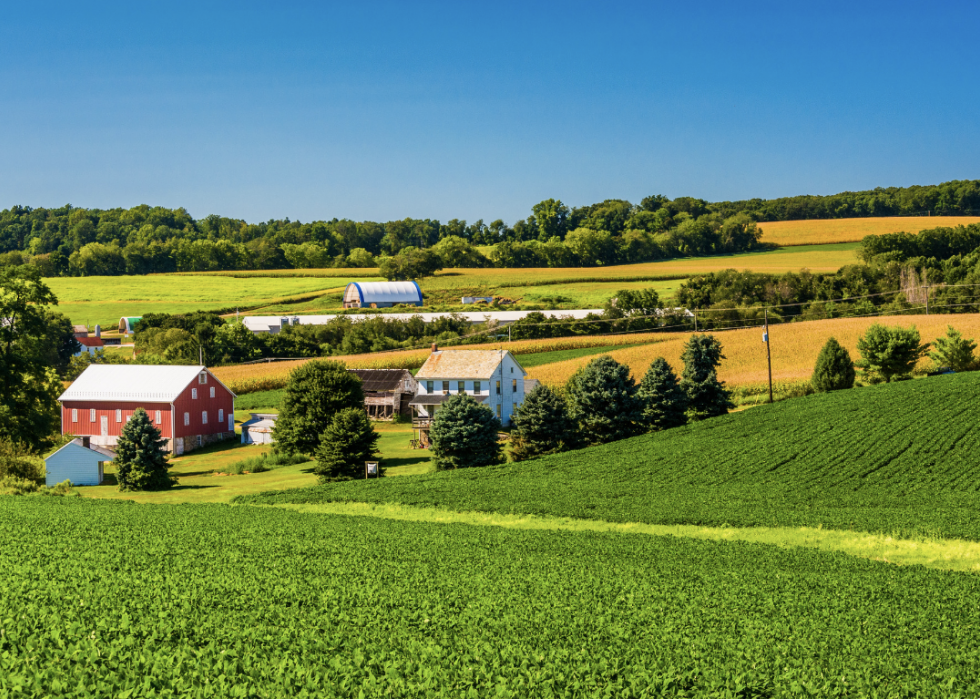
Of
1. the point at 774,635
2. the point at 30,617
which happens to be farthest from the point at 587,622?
the point at 30,617

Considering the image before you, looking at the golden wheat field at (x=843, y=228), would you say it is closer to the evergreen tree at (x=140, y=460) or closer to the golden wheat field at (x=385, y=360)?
the golden wheat field at (x=385, y=360)

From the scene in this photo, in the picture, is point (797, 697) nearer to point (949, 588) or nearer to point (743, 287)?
point (949, 588)

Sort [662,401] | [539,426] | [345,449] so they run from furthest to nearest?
[662,401] < [539,426] < [345,449]

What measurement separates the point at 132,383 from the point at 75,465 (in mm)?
15661

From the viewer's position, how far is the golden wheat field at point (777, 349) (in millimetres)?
68188

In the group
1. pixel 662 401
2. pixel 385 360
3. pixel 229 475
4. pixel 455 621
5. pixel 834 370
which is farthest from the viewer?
pixel 385 360

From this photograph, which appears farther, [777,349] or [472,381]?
[777,349]

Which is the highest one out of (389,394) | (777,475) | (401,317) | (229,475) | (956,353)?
(401,317)

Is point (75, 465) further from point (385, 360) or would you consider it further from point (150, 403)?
point (385, 360)

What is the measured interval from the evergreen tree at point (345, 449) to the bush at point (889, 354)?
35351 mm

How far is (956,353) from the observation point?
5850 centimetres

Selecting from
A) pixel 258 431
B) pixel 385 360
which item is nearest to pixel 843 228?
pixel 385 360

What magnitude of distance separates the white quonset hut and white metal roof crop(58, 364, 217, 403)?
59.1 meters

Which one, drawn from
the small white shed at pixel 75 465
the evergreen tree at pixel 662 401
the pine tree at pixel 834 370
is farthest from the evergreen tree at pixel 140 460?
the pine tree at pixel 834 370
